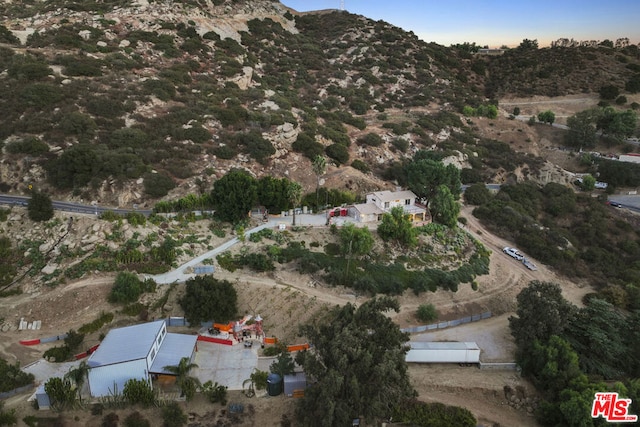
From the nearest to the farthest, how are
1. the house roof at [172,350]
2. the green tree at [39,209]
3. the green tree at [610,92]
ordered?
the house roof at [172,350] → the green tree at [39,209] → the green tree at [610,92]

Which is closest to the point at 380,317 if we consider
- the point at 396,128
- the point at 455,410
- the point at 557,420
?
the point at 455,410

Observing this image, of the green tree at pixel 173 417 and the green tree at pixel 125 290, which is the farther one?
the green tree at pixel 125 290

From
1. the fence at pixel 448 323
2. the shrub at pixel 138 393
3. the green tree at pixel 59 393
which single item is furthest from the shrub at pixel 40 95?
the fence at pixel 448 323

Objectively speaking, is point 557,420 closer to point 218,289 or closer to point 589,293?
point 589,293

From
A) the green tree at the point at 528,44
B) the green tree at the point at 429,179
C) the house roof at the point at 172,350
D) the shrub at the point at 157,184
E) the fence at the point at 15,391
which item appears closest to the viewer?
the fence at the point at 15,391

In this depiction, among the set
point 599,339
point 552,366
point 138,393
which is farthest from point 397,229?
point 138,393

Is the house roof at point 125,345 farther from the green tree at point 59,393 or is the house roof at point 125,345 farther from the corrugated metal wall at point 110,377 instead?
the green tree at point 59,393

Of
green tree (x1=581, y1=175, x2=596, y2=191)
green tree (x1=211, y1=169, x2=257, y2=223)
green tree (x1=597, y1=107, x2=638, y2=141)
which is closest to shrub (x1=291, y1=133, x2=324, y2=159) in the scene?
green tree (x1=211, y1=169, x2=257, y2=223)

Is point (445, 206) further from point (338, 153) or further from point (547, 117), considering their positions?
point (547, 117)
